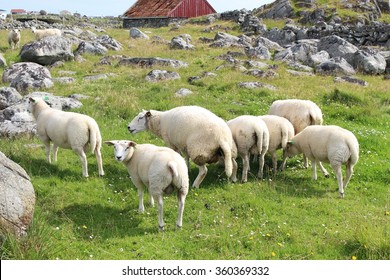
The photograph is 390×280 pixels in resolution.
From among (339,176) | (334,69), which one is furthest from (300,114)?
(334,69)

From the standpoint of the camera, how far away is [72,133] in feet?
35.3

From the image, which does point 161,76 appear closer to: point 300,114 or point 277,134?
point 300,114

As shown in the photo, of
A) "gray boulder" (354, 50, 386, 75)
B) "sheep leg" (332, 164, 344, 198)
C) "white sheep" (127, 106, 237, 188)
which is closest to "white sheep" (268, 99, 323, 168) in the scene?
"sheep leg" (332, 164, 344, 198)

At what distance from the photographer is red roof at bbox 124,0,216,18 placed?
2618 inches

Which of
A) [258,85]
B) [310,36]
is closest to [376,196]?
[258,85]

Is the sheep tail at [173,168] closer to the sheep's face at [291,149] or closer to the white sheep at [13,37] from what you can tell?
the sheep's face at [291,149]

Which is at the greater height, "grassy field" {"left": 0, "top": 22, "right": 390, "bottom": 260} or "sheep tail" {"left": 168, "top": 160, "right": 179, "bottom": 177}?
"sheep tail" {"left": 168, "top": 160, "right": 179, "bottom": 177}

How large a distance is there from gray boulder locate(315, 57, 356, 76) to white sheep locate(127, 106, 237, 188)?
1579 centimetres

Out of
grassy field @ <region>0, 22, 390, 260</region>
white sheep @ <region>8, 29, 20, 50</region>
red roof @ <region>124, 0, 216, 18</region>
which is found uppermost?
red roof @ <region>124, 0, 216, 18</region>

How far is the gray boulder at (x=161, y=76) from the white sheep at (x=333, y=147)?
37.3ft

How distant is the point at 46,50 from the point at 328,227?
72.9 ft

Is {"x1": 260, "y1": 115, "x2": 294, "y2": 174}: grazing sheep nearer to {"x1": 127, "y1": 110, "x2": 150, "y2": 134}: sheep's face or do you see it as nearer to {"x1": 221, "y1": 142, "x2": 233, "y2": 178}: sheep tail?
{"x1": 221, "y1": 142, "x2": 233, "y2": 178}: sheep tail
